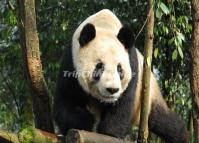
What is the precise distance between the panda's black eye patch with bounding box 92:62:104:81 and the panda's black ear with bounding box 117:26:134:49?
429 mm

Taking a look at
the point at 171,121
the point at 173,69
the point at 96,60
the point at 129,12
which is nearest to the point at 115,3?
the point at 129,12

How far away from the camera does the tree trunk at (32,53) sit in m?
5.07

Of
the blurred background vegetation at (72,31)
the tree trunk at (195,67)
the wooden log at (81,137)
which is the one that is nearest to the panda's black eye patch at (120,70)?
the tree trunk at (195,67)

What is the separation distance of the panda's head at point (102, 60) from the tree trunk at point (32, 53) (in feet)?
1.26

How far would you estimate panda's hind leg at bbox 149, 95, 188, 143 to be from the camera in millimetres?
5965

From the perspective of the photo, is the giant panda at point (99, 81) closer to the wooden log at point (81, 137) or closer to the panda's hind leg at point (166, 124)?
the panda's hind leg at point (166, 124)

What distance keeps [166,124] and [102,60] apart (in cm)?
146

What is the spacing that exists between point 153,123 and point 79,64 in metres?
1.34

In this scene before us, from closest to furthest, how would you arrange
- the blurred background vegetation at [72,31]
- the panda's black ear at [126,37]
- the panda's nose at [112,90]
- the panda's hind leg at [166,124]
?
the panda's nose at [112,90], the panda's black ear at [126,37], the panda's hind leg at [166,124], the blurred background vegetation at [72,31]

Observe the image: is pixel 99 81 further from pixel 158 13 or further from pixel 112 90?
pixel 158 13

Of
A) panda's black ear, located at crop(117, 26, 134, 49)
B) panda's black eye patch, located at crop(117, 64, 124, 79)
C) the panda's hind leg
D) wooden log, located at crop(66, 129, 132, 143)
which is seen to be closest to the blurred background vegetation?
the panda's hind leg

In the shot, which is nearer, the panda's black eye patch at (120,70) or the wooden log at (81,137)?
the wooden log at (81,137)

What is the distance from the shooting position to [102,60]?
4.97 meters

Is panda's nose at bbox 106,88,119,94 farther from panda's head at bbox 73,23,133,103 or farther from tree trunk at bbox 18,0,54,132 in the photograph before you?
tree trunk at bbox 18,0,54,132
